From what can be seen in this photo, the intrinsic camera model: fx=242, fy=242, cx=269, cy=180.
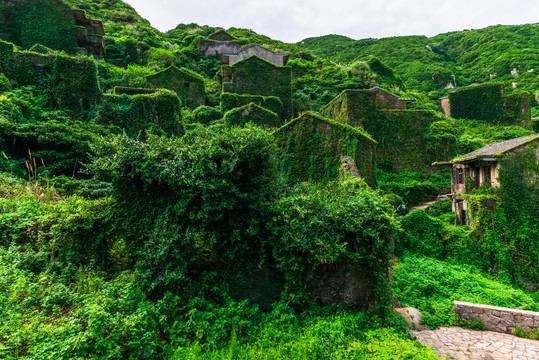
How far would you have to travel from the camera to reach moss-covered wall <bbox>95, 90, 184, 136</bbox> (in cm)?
1324

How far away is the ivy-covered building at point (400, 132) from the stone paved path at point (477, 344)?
55.3ft

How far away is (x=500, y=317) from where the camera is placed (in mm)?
7539

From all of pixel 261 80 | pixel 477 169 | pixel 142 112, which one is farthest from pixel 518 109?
pixel 142 112

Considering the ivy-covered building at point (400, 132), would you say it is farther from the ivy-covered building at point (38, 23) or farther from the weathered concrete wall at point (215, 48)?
the weathered concrete wall at point (215, 48)

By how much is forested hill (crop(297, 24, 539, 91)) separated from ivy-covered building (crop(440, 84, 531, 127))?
12356 mm

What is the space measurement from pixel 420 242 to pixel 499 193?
5.42 m

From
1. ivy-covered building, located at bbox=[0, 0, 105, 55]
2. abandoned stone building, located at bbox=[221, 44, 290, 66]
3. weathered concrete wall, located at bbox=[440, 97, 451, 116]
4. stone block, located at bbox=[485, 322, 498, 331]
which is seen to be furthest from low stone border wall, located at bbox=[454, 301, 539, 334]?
weathered concrete wall, located at bbox=[440, 97, 451, 116]

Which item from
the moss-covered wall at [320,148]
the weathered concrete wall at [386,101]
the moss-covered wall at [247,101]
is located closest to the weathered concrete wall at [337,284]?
the moss-covered wall at [320,148]

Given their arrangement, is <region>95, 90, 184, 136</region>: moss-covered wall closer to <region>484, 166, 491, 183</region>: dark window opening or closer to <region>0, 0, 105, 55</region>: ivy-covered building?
<region>0, 0, 105, 55</region>: ivy-covered building

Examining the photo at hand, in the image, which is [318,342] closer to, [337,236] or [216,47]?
[337,236]

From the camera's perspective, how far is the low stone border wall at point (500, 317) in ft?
24.2

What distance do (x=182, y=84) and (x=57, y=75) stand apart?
44.1ft

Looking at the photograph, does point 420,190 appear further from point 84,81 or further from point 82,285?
point 84,81

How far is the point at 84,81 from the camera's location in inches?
516
